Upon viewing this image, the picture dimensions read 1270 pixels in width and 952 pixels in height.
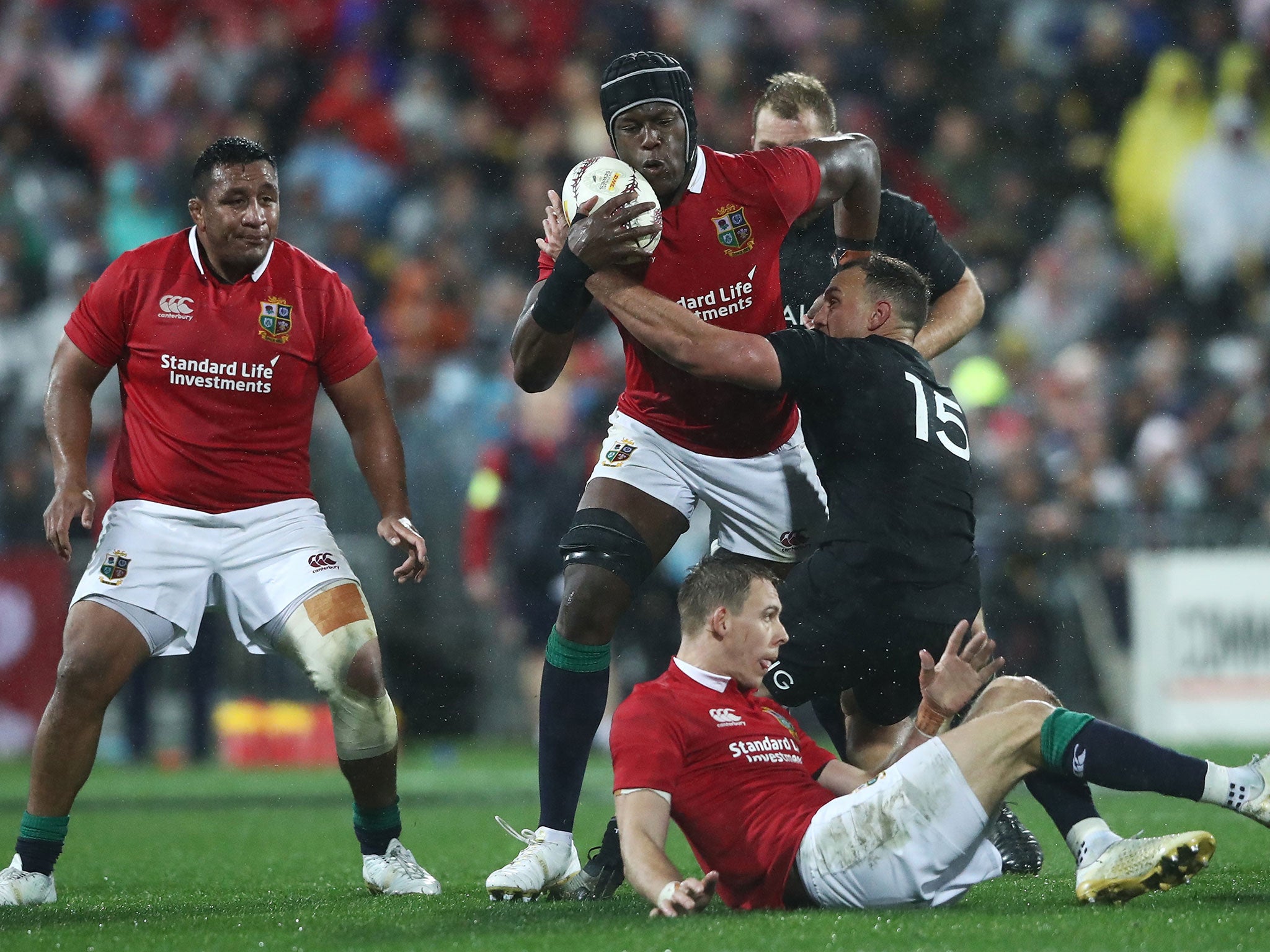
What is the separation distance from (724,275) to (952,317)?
1.18 meters

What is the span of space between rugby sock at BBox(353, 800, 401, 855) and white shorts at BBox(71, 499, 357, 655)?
25.8 inches

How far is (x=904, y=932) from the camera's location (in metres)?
3.97

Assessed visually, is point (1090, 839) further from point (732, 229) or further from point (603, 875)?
point (732, 229)

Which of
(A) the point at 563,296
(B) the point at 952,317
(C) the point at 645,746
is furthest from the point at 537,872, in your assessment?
(B) the point at 952,317

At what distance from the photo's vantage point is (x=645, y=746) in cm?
447

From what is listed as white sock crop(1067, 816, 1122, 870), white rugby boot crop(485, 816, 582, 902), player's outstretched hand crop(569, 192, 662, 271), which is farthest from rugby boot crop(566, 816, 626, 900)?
player's outstretched hand crop(569, 192, 662, 271)

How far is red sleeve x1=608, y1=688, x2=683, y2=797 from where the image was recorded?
4.43m

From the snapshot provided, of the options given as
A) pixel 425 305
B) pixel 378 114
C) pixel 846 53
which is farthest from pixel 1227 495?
pixel 378 114

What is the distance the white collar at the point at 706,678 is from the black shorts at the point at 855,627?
364 mm

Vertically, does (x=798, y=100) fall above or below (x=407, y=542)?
above

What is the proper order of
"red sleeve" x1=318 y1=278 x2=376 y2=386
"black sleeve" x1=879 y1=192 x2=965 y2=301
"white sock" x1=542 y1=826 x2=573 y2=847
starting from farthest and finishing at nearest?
1. "black sleeve" x1=879 y1=192 x2=965 y2=301
2. "red sleeve" x1=318 y1=278 x2=376 y2=386
3. "white sock" x1=542 y1=826 x2=573 y2=847

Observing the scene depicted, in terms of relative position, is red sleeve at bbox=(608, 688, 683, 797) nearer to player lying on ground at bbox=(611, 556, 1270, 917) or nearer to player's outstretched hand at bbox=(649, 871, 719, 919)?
player lying on ground at bbox=(611, 556, 1270, 917)

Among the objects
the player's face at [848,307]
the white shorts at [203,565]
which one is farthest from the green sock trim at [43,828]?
the player's face at [848,307]

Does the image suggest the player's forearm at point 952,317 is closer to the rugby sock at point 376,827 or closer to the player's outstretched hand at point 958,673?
the player's outstretched hand at point 958,673
